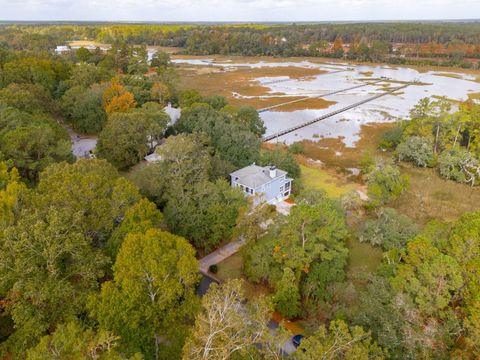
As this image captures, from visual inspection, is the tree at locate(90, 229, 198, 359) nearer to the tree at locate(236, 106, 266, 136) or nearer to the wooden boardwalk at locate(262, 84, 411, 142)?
the tree at locate(236, 106, 266, 136)

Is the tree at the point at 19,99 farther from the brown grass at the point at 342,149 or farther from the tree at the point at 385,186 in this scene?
the tree at the point at 385,186

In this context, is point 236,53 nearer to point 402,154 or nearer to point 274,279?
point 402,154

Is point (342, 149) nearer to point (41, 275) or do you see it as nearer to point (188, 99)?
point (188, 99)

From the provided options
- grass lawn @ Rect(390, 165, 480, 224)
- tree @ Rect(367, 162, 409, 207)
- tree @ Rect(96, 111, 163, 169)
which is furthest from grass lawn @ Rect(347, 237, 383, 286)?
tree @ Rect(96, 111, 163, 169)

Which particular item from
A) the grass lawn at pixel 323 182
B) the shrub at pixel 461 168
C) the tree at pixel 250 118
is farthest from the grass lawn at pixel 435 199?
the tree at pixel 250 118

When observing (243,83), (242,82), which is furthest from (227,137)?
(242,82)

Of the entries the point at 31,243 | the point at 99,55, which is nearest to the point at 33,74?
the point at 99,55
